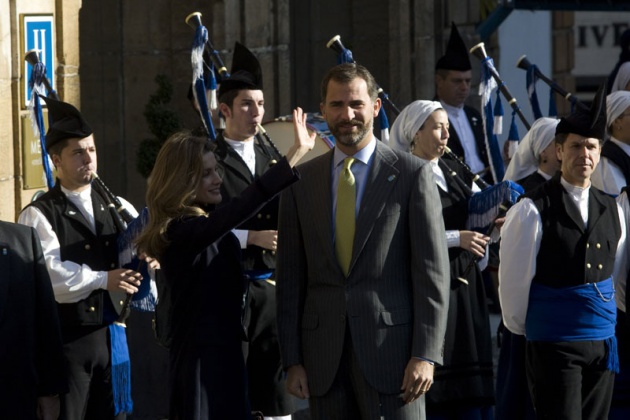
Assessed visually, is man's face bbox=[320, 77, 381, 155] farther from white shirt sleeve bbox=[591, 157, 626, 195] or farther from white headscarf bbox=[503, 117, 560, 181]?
white shirt sleeve bbox=[591, 157, 626, 195]

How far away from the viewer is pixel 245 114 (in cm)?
768

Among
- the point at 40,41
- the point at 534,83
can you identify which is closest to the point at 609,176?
the point at 534,83

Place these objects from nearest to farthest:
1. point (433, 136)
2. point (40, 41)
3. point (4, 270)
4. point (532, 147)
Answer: point (4, 270), point (433, 136), point (532, 147), point (40, 41)

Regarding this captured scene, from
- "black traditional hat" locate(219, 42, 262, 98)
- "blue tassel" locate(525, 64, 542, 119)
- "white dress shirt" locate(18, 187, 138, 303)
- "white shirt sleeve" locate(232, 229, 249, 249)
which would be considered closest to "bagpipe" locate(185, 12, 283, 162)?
"black traditional hat" locate(219, 42, 262, 98)

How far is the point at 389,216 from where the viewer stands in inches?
235

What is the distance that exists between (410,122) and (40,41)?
8.06 feet

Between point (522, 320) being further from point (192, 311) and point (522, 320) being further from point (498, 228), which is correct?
point (192, 311)

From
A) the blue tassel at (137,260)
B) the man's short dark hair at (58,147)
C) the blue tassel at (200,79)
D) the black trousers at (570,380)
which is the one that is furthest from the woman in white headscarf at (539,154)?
the man's short dark hair at (58,147)

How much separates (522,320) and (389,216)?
1.36 metres

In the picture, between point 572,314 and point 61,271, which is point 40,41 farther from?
point 572,314

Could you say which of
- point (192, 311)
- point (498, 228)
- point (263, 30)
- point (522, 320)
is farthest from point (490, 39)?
point (192, 311)

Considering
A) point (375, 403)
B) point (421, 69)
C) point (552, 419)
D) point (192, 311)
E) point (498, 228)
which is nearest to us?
point (375, 403)

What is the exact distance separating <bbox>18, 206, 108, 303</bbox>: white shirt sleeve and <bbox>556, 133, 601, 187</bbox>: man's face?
6.84 feet

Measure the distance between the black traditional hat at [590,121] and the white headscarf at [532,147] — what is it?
37.7 inches
